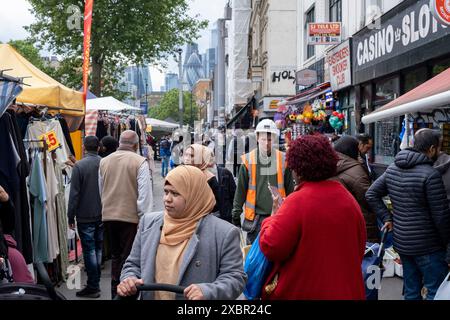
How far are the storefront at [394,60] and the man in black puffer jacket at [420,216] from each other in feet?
13.3

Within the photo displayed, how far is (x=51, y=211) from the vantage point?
744 centimetres

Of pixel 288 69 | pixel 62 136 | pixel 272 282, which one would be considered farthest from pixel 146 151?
pixel 288 69

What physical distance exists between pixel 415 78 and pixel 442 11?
3645 mm

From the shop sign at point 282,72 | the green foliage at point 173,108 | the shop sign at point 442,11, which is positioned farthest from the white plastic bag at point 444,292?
the green foliage at point 173,108

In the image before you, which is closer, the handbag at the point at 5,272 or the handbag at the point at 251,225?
the handbag at the point at 5,272

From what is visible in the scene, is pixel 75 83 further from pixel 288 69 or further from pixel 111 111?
pixel 111 111

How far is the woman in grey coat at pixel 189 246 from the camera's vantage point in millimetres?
3336

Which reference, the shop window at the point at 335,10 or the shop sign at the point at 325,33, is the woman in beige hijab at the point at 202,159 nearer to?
the shop sign at the point at 325,33

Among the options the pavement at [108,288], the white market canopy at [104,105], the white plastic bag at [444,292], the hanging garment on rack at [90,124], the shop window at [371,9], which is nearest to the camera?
the white plastic bag at [444,292]

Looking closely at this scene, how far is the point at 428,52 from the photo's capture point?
10.4m

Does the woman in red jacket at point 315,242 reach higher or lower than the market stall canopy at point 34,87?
lower

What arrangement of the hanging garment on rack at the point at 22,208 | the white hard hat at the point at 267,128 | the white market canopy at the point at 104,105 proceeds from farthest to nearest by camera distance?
the white market canopy at the point at 104,105 → the white hard hat at the point at 267,128 → the hanging garment on rack at the point at 22,208

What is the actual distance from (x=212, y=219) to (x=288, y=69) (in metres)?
26.3

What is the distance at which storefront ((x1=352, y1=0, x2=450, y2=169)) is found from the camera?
10.4 metres
